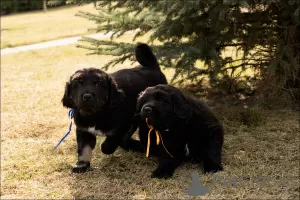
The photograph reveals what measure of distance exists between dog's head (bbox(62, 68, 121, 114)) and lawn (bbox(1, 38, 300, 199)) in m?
0.70

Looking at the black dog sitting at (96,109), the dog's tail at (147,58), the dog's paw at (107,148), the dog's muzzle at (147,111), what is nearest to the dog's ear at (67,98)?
the black dog sitting at (96,109)

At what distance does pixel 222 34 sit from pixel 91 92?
105 inches

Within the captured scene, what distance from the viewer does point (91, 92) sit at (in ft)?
13.1

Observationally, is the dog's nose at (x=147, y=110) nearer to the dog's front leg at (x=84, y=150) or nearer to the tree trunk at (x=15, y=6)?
the dog's front leg at (x=84, y=150)

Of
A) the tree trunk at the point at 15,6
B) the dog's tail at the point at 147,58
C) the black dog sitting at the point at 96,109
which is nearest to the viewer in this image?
the black dog sitting at the point at 96,109

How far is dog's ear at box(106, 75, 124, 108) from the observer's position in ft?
14.0

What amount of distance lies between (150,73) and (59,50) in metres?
8.78

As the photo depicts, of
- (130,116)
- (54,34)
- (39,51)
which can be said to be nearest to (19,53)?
(39,51)

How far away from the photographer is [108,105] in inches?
169

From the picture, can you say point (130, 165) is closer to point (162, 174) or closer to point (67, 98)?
point (162, 174)

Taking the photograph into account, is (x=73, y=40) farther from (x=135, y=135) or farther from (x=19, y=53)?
(x=135, y=135)

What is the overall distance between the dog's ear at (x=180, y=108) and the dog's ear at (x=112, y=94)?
2.14 ft

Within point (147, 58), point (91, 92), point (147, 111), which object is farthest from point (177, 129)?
point (147, 58)

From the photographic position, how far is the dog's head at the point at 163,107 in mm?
3814
